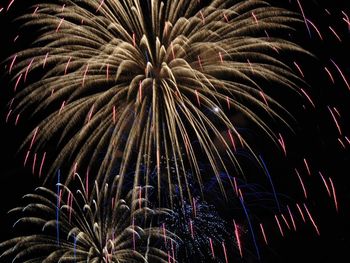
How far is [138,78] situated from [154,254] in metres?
5.28

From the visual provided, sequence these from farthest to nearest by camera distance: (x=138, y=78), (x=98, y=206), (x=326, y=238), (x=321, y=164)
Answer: (x=326, y=238) → (x=321, y=164) → (x=98, y=206) → (x=138, y=78)

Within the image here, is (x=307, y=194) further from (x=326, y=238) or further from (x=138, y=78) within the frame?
(x=138, y=78)

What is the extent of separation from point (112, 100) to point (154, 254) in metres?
4.82

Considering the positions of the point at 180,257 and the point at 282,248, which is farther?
the point at 282,248

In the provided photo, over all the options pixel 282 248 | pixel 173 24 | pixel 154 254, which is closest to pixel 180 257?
pixel 154 254

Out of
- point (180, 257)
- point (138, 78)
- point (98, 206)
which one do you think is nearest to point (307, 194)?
point (180, 257)

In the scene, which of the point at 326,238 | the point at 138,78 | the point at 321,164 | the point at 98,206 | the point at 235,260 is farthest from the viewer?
the point at 326,238

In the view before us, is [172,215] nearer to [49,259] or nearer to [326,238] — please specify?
[49,259]

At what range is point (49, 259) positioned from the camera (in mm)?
14398

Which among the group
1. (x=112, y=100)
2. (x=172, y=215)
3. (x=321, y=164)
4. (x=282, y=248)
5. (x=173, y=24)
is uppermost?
(x=173, y=24)

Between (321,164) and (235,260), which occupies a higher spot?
(321,164)

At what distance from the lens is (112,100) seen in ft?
41.4

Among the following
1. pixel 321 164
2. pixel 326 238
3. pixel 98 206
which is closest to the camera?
pixel 98 206

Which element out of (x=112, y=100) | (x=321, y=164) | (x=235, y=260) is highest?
(x=112, y=100)
